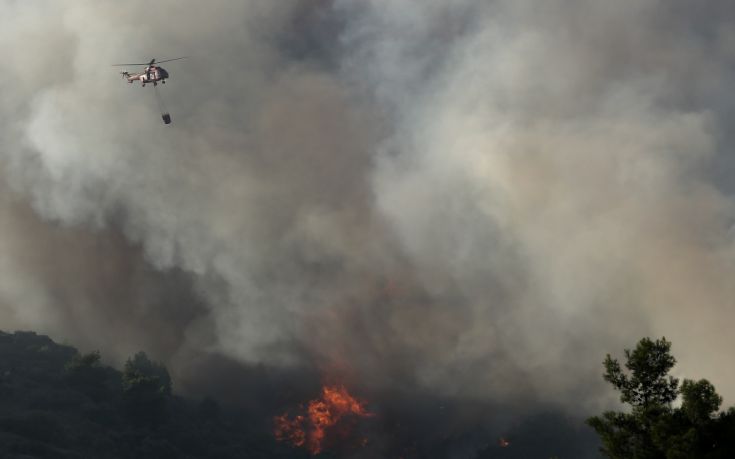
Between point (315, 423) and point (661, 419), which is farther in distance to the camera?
point (315, 423)

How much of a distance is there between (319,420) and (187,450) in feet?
134

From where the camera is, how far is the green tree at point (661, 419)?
49.5 metres

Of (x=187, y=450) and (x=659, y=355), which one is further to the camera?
(x=187, y=450)

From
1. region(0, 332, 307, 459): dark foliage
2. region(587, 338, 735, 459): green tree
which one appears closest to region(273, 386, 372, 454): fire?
region(0, 332, 307, 459): dark foliage

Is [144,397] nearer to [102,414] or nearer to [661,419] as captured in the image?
[102,414]

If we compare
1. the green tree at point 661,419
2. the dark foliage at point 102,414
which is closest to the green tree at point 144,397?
the dark foliage at point 102,414

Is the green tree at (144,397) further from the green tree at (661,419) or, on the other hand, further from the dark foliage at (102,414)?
the green tree at (661,419)

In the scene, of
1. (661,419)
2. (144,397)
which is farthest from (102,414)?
(661,419)

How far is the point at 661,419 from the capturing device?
168 feet

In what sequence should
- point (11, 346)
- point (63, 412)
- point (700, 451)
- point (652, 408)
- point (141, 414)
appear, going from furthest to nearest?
point (11, 346), point (141, 414), point (63, 412), point (652, 408), point (700, 451)

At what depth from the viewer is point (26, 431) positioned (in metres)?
135

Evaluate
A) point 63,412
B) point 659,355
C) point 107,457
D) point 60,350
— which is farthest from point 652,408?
point 60,350

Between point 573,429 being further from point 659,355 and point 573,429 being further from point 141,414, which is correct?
point 659,355

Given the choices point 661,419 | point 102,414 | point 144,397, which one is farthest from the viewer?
point 144,397
